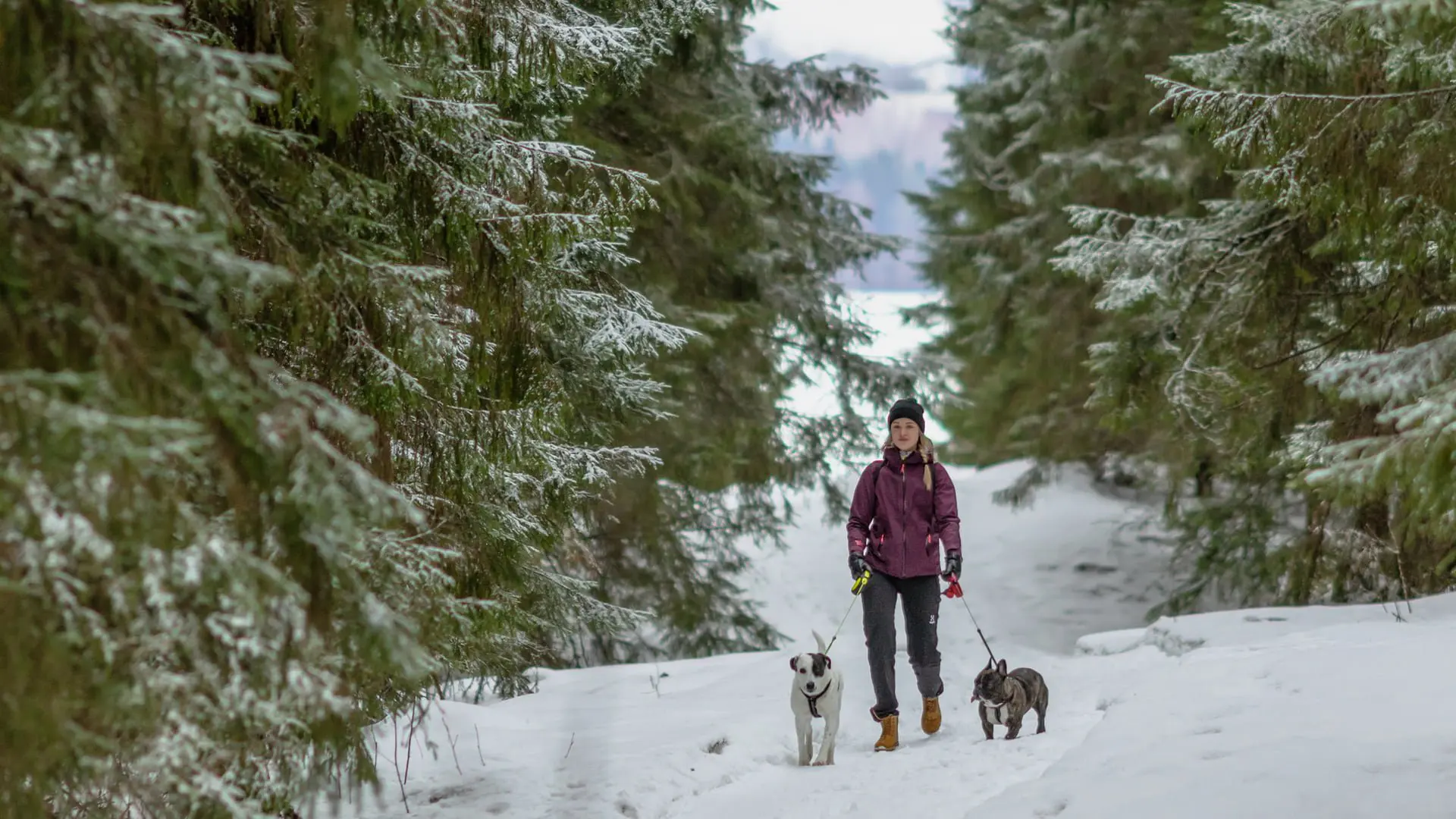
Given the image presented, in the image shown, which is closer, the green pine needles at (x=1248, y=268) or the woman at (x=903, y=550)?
the green pine needles at (x=1248, y=268)

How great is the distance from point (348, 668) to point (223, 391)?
110cm

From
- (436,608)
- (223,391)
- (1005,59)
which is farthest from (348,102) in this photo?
(1005,59)

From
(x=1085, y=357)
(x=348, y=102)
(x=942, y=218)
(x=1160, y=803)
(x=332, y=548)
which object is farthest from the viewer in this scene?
(x=942, y=218)

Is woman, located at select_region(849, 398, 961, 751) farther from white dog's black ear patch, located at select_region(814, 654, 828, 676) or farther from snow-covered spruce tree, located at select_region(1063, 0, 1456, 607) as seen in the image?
snow-covered spruce tree, located at select_region(1063, 0, 1456, 607)

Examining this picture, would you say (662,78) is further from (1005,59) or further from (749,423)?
(1005,59)

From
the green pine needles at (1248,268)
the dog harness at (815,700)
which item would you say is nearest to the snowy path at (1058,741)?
the dog harness at (815,700)

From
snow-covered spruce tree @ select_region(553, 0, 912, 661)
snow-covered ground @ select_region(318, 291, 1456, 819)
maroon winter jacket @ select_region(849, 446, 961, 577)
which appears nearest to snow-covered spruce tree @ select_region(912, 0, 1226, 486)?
snow-covered spruce tree @ select_region(553, 0, 912, 661)

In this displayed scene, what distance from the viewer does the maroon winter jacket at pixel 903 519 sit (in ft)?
21.1

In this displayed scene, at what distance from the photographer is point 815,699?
602 centimetres

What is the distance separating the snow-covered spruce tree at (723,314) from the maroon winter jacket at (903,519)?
2.82 metres

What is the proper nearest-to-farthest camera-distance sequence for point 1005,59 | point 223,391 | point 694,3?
point 223,391, point 694,3, point 1005,59

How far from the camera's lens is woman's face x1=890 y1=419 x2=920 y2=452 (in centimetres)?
646

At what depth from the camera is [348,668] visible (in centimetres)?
296

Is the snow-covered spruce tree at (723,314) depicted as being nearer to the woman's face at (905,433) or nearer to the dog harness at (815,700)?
the woman's face at (905,433)
